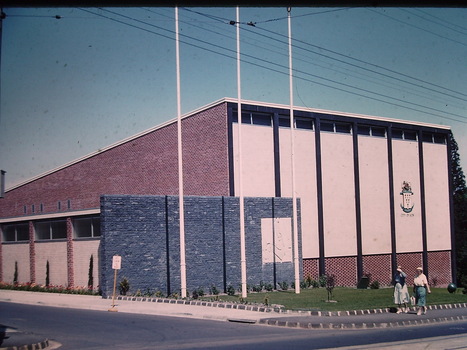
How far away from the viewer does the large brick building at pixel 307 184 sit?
119 feet

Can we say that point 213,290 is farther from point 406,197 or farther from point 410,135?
point 410,135

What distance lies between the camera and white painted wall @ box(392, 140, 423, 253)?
45.1 metres

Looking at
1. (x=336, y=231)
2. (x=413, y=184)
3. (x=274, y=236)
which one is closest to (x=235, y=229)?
(x=274, y=236)

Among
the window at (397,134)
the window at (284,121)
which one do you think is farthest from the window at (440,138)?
the window at (284,121)

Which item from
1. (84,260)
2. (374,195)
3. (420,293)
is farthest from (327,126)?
(420,293)

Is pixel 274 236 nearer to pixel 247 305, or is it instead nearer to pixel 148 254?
pixel 148 254

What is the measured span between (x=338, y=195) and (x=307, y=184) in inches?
121

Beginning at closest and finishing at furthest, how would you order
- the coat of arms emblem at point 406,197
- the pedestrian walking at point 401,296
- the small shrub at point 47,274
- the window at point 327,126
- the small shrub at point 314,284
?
the pedestrian walking at point 401,296, the small shrub at point 314,284, the small shrub at point 47,274, the window at point 327,126, the coat of arms emblem at point 406,197

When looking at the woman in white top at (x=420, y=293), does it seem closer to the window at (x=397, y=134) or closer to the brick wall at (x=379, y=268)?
the brick wall at (x=379, y=268)

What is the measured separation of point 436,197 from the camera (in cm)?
4834

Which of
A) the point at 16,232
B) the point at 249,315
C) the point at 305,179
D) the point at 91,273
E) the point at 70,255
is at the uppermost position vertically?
the point at 305,179

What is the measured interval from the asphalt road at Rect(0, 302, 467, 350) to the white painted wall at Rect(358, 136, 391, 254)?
865 inches

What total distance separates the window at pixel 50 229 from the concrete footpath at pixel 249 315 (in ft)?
27.1

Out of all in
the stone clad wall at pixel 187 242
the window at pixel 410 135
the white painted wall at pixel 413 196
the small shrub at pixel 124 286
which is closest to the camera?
the small shrub at pixel 124 286
